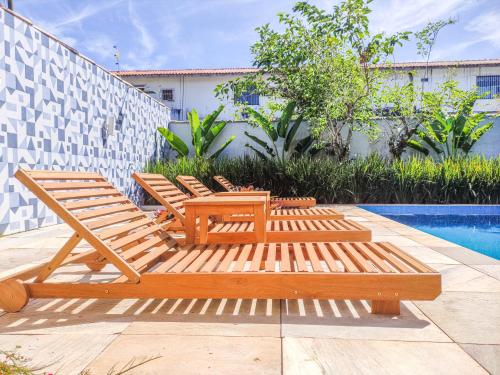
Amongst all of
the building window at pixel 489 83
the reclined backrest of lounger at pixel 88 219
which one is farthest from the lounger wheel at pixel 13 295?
the building window at pixel 489 83

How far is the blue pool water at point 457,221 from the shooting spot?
6047 mm

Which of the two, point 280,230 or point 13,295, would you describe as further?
point 280,230

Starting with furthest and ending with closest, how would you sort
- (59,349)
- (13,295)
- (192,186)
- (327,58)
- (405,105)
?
(405,105), (327,58), (192,186), (13,295), (59,349)

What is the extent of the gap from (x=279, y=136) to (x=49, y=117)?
24.0ft

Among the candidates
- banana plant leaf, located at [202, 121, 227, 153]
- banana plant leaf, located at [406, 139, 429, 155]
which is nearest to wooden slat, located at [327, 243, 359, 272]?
banana plant leaf, located at [202, 121, 227, 153]

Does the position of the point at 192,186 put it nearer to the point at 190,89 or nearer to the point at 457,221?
the point at 457,221

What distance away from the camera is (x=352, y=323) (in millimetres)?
2291

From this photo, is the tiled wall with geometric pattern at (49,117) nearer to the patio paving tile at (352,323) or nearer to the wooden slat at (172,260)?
the wooden slat at (172,260)

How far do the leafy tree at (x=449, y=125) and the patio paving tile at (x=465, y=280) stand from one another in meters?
9.16

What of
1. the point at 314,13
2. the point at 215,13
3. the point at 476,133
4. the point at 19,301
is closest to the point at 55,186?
the point at 19,301

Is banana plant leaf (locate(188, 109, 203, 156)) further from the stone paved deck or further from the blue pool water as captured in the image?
the stone paved deck

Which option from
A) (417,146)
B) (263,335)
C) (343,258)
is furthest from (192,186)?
(417,146)

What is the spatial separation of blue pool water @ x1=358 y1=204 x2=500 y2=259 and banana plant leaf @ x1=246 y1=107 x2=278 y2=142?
386 centimetres

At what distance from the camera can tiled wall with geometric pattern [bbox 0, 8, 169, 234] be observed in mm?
5727
